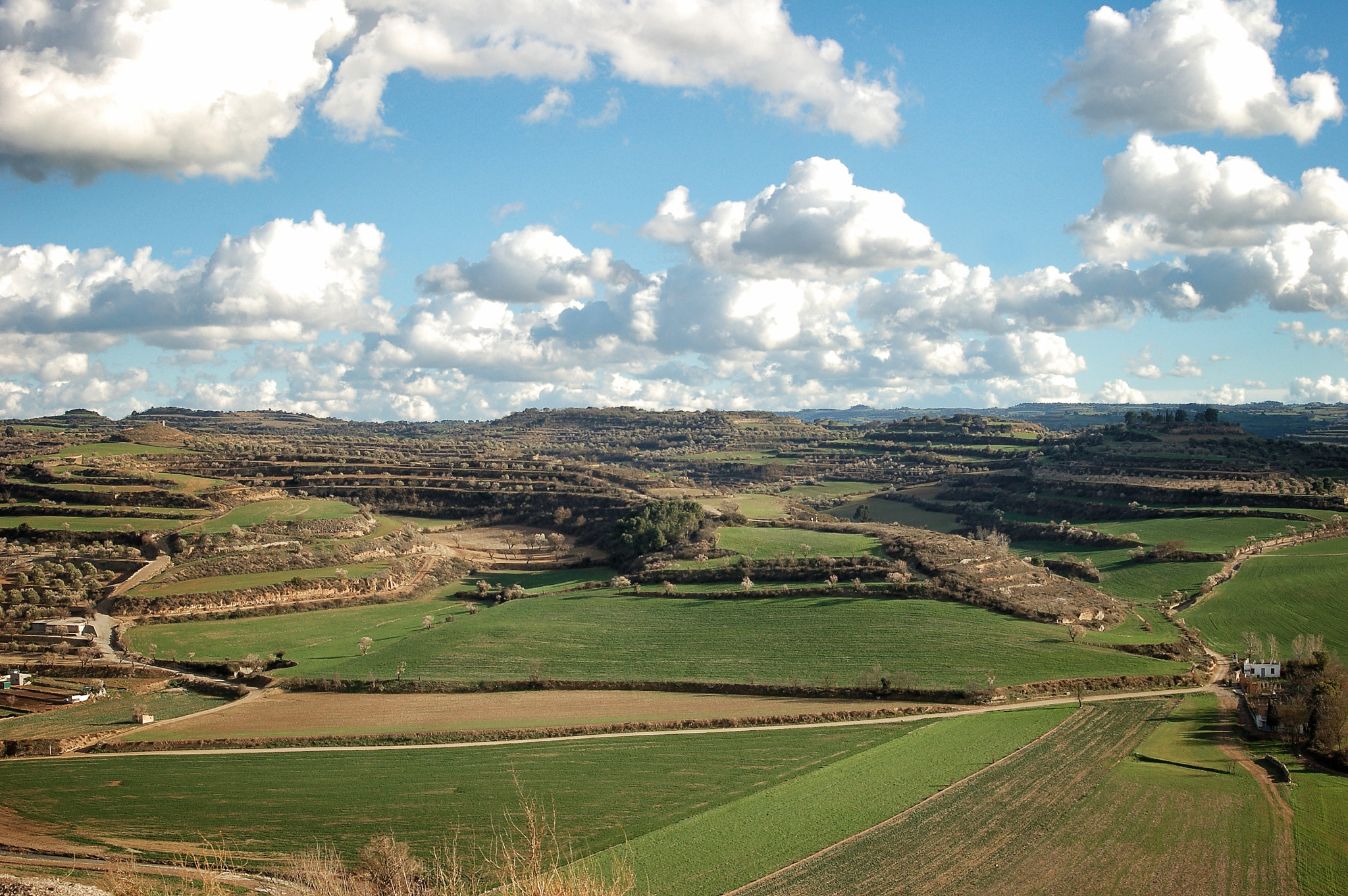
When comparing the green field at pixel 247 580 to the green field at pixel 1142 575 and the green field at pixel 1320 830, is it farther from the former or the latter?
the green field at pixel 1320 830

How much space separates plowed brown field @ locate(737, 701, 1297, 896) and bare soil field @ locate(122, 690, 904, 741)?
13546 millimetres

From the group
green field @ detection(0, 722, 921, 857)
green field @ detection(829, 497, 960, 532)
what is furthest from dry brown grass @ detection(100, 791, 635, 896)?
green field @ detection(829, 497, 960, 532)

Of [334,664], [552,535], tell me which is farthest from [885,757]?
[552,535]

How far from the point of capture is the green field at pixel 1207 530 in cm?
8512

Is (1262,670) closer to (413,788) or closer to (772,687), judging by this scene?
(772,687)

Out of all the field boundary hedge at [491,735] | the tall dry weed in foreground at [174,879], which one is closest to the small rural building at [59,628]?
the field boundary hedge at [491,735]

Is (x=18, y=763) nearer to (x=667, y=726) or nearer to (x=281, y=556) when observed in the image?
(x=667, y=726)

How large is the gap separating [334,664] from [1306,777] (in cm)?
5207

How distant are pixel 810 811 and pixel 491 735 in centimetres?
1833

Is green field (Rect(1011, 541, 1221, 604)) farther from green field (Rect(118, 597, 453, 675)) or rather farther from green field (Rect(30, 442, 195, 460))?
green field (Rect(30, 442, 195, 460))

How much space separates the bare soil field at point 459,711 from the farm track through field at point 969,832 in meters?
11.4

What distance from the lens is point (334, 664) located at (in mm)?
57031

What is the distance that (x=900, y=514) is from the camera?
417 feet

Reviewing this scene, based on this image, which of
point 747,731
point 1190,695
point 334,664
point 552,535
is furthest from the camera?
point 552,535
